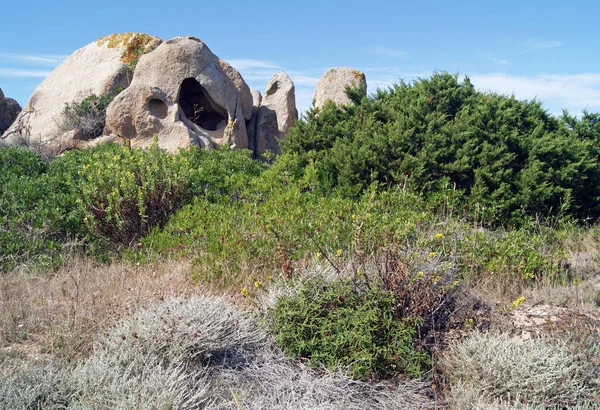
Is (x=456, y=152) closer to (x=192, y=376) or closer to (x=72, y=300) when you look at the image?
(x=72, y=300)

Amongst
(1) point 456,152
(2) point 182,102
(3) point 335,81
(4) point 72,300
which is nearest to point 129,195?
(4) point 72,300

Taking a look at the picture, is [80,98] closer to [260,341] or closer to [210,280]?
[210,280]

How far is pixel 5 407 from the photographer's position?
3174 millimetres

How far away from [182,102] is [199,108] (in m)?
0.43

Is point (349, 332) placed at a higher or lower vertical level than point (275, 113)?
lower

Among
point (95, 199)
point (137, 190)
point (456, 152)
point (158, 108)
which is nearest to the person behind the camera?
point (95, 199)

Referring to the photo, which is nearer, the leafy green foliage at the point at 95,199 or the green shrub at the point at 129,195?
the leafy green foliage at the point at 95,199

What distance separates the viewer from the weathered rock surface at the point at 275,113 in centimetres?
1479

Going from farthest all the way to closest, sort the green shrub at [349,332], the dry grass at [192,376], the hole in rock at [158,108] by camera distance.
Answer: the hole in rock at [158,108]
the green shrub at [349,332]
the dry grass at [192,376]

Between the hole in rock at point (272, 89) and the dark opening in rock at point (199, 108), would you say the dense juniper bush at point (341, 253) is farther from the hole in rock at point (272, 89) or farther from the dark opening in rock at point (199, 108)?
the hole in rock at point (272, 89)

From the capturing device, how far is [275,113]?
50.3 feet

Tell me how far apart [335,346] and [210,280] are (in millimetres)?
1587

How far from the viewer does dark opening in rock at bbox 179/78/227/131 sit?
13.7 m

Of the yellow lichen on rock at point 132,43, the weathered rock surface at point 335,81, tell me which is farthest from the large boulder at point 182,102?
the weathered rock surface at point 335,81
